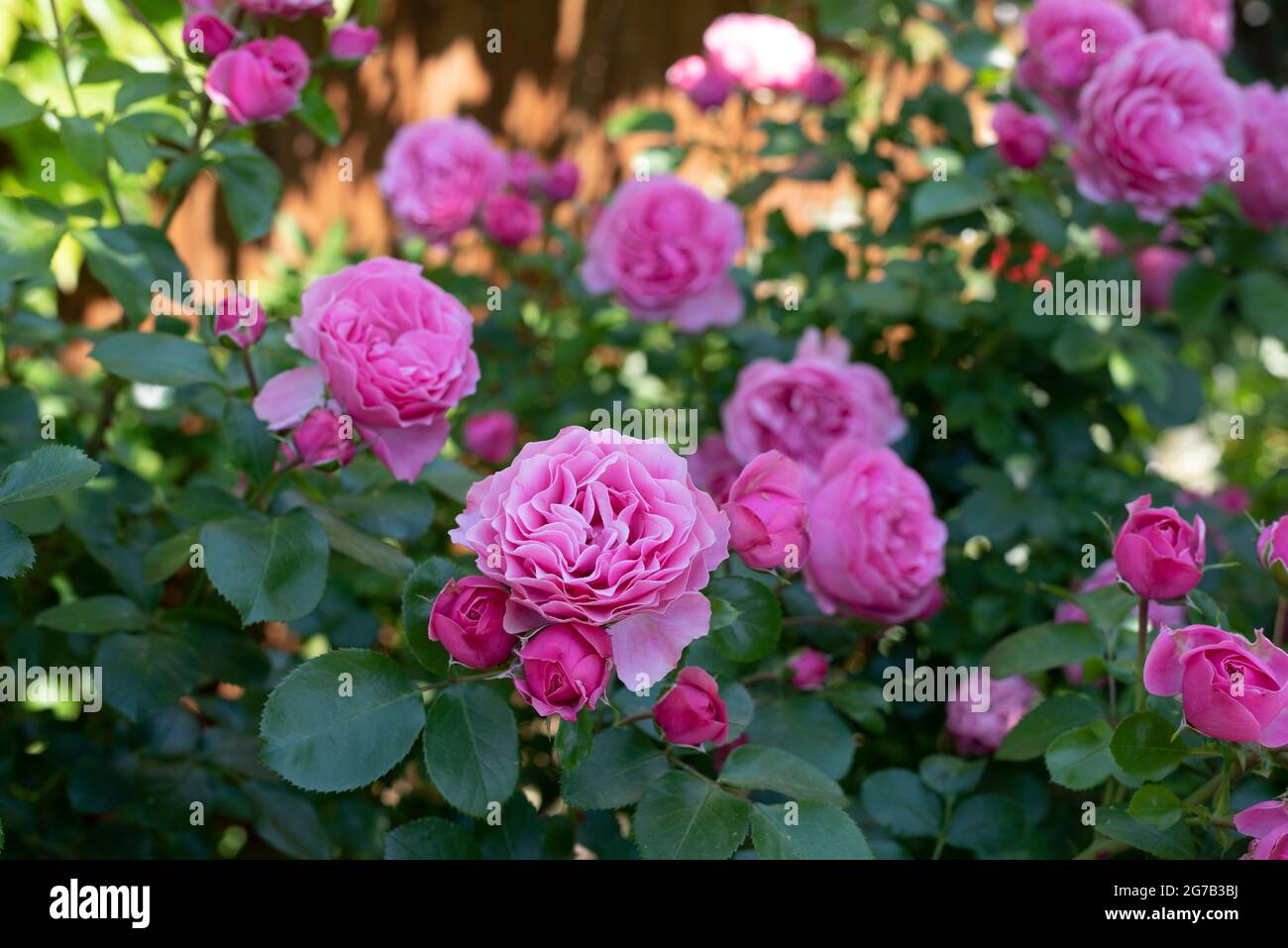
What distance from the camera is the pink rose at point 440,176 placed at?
6.30 feet

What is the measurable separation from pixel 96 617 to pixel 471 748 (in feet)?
1.69

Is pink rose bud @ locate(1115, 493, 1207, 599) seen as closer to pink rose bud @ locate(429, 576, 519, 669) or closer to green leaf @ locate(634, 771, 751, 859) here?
green leaf @ locate(634, 771, 751, 859)

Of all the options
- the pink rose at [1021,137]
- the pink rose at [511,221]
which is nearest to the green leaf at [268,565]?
the pink rose at [511,221]

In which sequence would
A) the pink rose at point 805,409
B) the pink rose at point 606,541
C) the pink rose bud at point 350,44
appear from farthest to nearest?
the pink rose at point 805,409
the pink rose bud at point 350,44
the pink rose at point 606,541

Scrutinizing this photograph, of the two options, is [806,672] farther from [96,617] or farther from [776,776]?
[96,617]

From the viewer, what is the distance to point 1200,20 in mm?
1913

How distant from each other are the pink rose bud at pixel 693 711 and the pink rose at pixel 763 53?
4.46 ft

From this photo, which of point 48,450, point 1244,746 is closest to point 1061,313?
point 1244,746

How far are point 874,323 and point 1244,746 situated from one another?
3.58ft

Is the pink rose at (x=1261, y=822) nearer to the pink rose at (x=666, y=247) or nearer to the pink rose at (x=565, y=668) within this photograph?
the pink rose at (x=565, y=668)

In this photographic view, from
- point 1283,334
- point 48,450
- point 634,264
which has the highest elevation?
point 634,264
